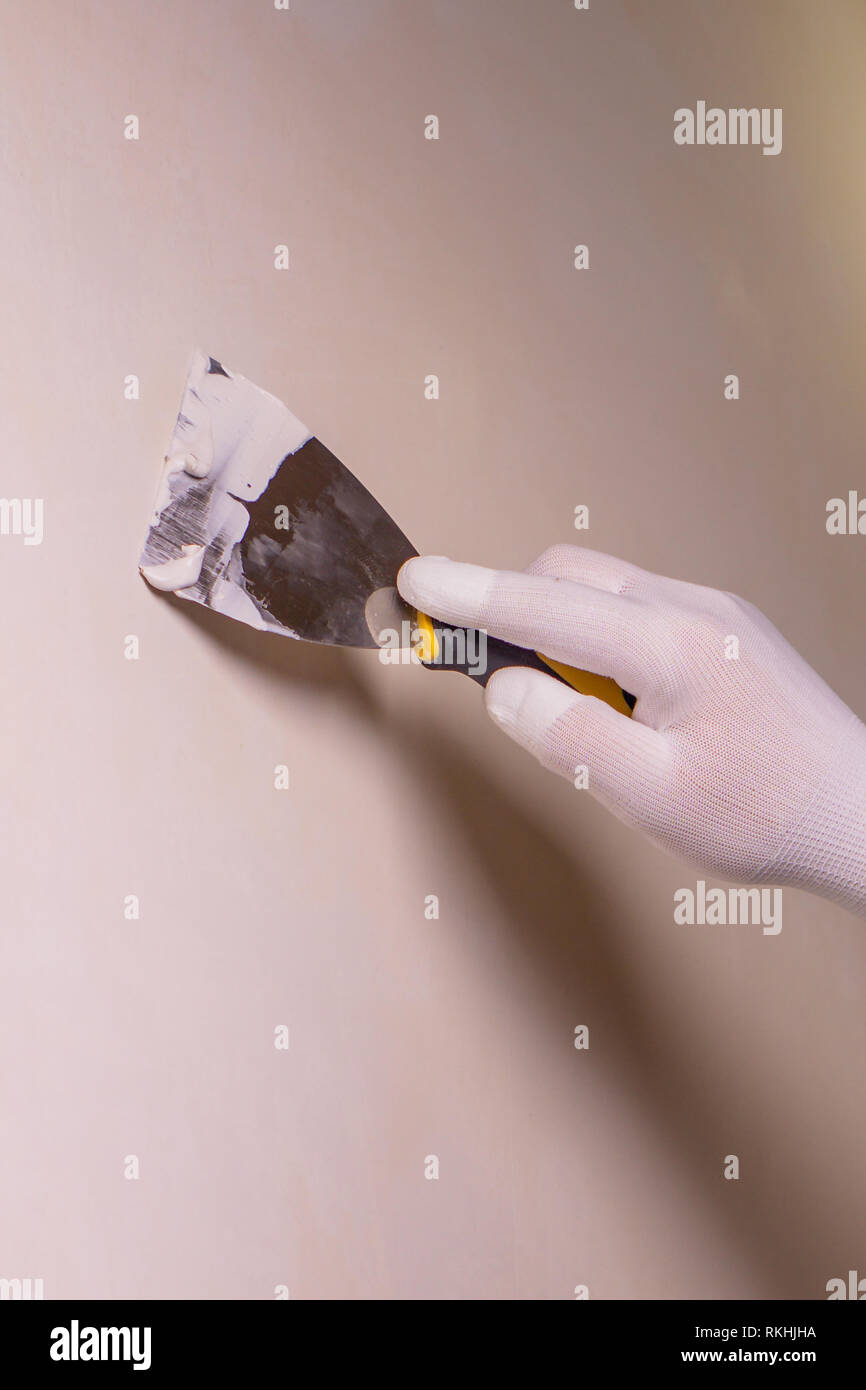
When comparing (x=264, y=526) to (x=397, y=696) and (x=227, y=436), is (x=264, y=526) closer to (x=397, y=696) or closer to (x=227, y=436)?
(x=227, y=436)

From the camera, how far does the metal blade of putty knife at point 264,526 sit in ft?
1.89

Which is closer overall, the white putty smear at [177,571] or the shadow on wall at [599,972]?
the white putty smear at [177,571]

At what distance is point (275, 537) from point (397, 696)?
0.53ft

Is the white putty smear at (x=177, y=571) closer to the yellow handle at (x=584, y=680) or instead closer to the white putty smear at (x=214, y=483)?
the white putty smear at (x=214, y=483)

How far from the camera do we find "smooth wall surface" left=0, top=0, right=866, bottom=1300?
0.55 m

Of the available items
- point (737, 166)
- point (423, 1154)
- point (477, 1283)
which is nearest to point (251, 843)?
point (423, 1154)

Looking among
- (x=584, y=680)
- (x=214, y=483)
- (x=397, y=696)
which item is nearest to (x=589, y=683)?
(x=584, y=680)

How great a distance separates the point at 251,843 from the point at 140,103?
1.45 ft

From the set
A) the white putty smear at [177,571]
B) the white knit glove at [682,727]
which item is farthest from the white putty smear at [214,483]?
the white knit glove at [682,727]

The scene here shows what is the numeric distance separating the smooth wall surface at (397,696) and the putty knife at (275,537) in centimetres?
3

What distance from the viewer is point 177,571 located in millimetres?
574

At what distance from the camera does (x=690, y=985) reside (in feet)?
2.90

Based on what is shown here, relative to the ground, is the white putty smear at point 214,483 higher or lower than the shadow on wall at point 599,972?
higher

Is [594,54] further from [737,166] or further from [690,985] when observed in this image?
[690,985]
